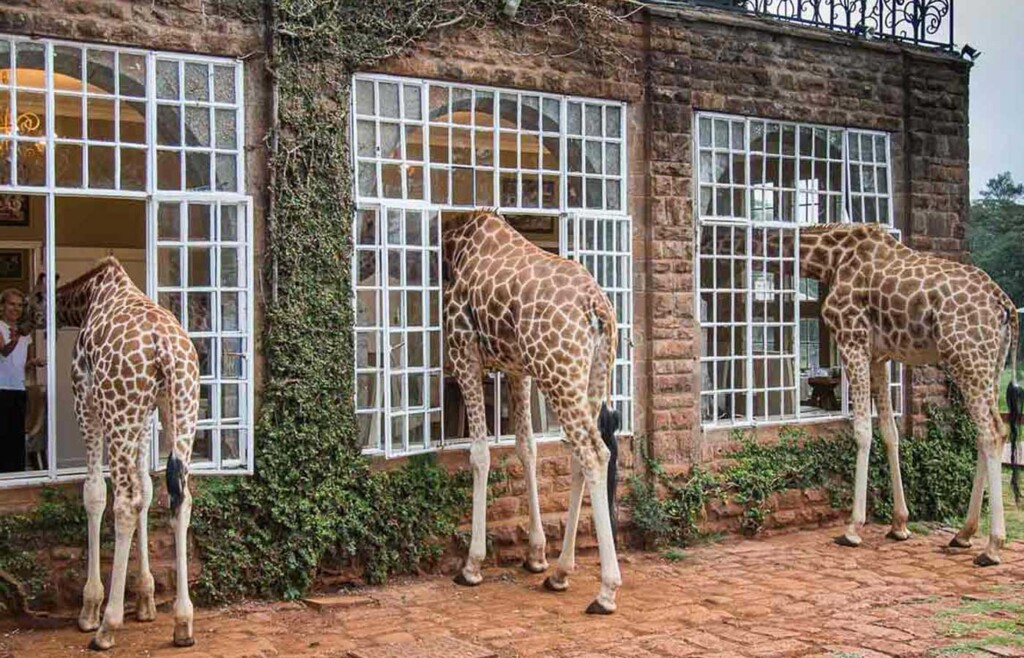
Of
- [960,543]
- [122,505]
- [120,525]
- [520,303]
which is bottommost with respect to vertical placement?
[960,543]

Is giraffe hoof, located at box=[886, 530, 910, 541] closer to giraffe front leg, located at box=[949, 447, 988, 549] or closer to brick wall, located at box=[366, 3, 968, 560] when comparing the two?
giraffe front leg, located at box=[949, 447, 988, 549]

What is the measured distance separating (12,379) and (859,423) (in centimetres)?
703

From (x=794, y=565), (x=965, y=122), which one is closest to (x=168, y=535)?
(x=794, y=565)

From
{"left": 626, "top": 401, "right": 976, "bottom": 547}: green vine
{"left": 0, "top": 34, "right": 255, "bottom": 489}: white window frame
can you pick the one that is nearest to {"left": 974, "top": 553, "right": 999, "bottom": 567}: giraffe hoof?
{"left": 626, "top": 401, "right": 976, "bottom": 547}: green vine

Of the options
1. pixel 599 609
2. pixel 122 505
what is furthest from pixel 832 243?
pixel 122 505

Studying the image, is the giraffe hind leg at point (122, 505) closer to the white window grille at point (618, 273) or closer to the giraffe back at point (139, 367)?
the giraffe back at point (139, 367)

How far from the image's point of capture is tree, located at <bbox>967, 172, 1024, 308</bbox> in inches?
1270

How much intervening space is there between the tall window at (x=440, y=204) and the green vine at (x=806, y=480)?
0.76 meters

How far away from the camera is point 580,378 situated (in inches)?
333

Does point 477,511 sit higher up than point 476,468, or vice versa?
point 476,468

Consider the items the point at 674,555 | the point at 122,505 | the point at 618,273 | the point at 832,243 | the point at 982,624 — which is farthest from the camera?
the point at 832,243

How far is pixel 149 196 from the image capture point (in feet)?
27.1

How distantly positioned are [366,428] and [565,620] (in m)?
2.12

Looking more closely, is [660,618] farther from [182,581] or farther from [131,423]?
[131,423]
